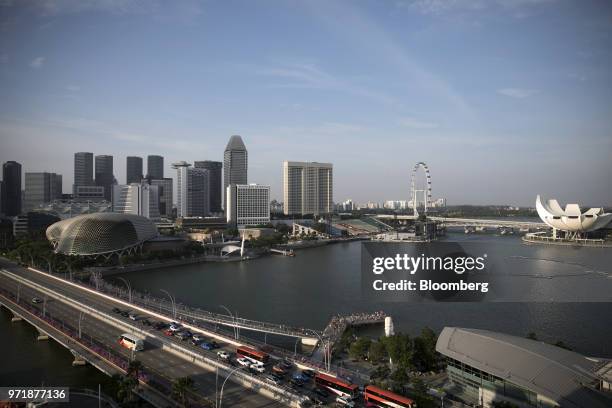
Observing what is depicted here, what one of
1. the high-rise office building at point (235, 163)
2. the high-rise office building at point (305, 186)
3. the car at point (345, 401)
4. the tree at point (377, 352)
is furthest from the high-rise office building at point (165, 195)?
the car at point (345, 401)

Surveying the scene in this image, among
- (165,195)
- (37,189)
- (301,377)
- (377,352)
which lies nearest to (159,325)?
(301,377)

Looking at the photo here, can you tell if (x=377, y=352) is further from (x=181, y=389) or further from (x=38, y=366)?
(x=38, y=366)

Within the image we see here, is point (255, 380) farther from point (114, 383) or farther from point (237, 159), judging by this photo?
point (237, 159)

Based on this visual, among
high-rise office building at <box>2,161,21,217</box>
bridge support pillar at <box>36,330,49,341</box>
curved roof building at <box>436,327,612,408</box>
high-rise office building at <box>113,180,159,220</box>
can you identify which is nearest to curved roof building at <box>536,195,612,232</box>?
curved roof building at <box>436,327,612,408</box>

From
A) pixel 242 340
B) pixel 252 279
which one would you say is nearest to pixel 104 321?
pixel 242 340

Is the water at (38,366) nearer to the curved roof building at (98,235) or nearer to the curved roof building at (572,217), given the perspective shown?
the curved roof building at (98,235)

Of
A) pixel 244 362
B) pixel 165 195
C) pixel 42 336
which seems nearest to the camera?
pixel 244 362

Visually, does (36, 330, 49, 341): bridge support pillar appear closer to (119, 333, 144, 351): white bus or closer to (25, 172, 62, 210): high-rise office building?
(119, 333, 144, 351): white bus
